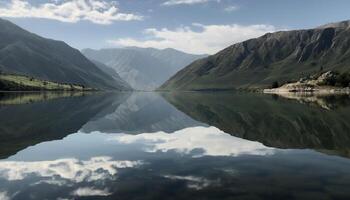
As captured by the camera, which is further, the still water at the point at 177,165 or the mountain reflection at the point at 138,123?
the mountain reflection at the point at 138,123

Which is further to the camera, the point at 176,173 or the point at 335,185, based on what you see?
the point at 176,173

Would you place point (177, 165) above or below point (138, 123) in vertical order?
above

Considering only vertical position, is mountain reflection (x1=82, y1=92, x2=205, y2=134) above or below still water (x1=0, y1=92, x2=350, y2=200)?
below

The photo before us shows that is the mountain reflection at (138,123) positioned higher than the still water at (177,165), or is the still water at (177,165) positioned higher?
the still water at (177,165)

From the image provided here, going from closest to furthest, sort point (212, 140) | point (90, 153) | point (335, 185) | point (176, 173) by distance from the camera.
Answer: point (335, 185) < point (176, 173) < point (90, 153) < point (212, 140)

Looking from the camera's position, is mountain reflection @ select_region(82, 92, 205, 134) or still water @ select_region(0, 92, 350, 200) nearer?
still water @ select_region(0, 92, 350, 200)

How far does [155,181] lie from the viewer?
26969mm

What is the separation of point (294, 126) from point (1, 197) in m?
52.9

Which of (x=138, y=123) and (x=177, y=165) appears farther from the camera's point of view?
(x=138, y=123)

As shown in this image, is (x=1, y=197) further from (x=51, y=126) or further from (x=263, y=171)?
(x=51, y=126)

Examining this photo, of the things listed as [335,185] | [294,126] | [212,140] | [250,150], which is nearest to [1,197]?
[335,185]

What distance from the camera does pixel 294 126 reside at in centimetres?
6712

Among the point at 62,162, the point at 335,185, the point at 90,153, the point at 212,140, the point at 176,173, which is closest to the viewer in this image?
the point at 335,185

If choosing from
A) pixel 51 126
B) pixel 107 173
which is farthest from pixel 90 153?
pixel 51 126
